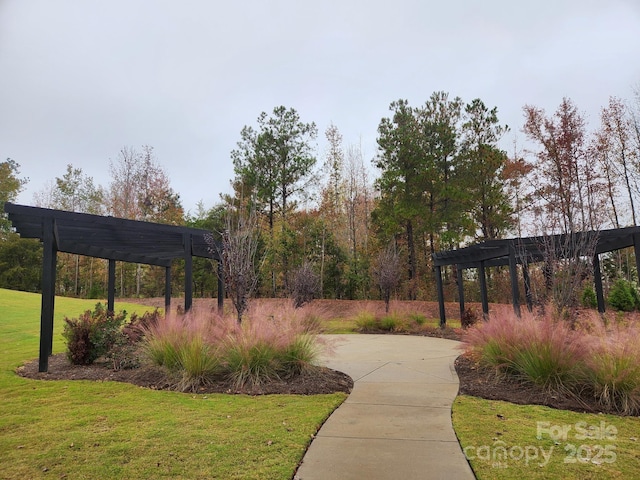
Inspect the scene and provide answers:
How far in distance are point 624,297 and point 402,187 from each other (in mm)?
10475

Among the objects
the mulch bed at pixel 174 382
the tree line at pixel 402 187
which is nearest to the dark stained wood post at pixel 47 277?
the mulch bed at pixel 174 382

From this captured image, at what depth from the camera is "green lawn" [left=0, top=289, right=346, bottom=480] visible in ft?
8.47

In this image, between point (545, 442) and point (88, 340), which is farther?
point (88, 340)

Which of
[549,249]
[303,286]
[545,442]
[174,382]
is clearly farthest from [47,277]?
[549,249]

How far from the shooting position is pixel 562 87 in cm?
1552

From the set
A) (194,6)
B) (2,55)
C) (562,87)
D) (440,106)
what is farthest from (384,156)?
(2,55)

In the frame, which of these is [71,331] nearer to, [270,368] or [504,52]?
[270,368]

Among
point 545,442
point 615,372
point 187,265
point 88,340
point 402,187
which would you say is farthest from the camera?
point 402,187

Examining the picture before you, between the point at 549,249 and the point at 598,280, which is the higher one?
the point at 549,249

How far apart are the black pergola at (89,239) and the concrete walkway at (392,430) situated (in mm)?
3824

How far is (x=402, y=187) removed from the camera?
1977cm

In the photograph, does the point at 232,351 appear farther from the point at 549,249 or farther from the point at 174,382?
the point at 549,249

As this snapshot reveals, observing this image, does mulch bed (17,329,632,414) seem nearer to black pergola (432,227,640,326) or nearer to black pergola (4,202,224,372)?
black pergola (4,202,224,372)

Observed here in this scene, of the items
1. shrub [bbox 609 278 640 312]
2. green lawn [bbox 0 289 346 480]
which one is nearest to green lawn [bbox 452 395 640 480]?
green lawn [bbox 0 289 346 480]
